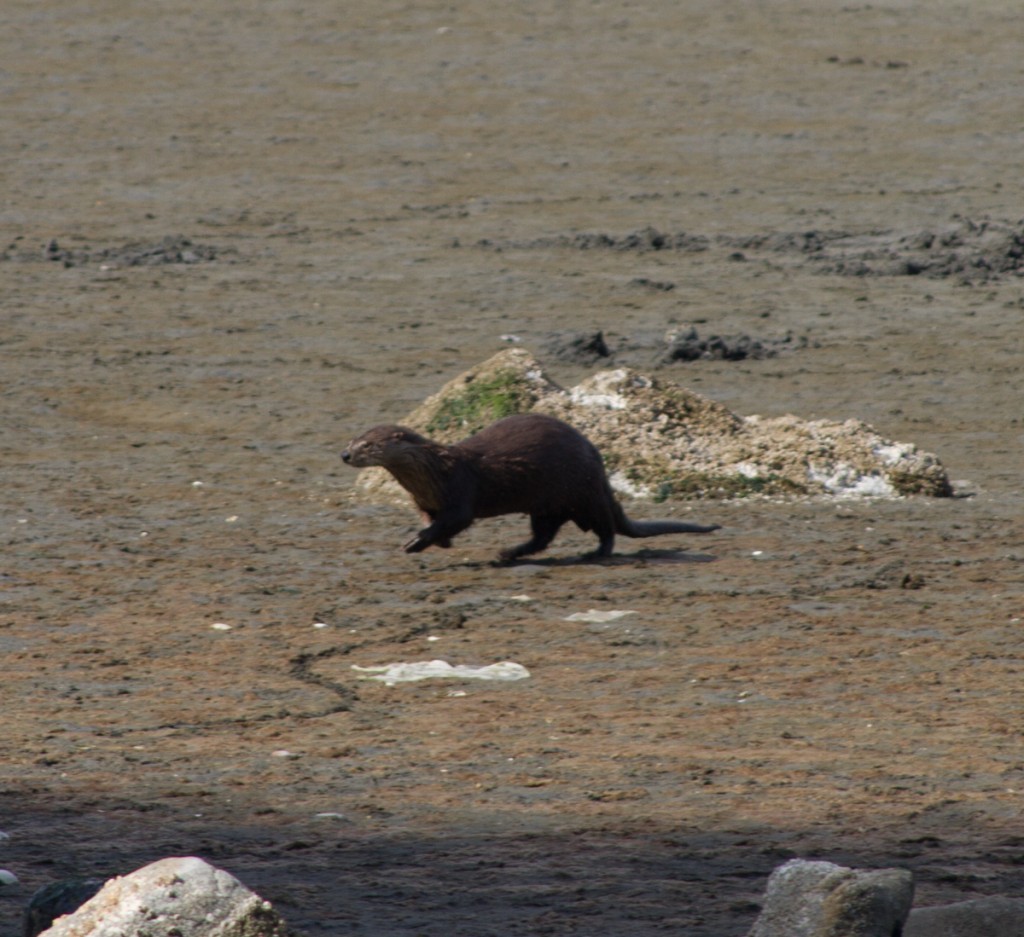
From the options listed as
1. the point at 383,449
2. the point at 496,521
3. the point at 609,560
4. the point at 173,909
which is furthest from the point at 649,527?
the point at 173,909

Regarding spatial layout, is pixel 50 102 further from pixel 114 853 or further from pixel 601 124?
pixel 114 853

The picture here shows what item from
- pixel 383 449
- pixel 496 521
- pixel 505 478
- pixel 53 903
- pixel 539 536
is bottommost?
pixel 496 521

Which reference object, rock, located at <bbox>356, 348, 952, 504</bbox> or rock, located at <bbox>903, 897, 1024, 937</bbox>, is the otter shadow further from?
rock, located at <bbox>903, 897, 1024, 937</bbox>

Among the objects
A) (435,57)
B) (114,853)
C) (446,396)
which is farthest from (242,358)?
(435,57)

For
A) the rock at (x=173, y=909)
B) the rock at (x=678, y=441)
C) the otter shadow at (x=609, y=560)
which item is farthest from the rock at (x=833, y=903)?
the rock at (x=678, y=441)

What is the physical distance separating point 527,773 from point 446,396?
440cm

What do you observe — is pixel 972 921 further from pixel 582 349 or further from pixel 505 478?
pixel 582 349

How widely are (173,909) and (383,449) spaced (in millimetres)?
4463

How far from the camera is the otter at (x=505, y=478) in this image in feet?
26.4

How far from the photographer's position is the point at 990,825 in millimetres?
4965

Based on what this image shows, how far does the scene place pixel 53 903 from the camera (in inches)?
155

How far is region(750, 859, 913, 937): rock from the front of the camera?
147 inches

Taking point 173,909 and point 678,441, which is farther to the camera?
point 678,441

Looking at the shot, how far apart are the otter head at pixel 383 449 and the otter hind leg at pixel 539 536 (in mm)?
578
